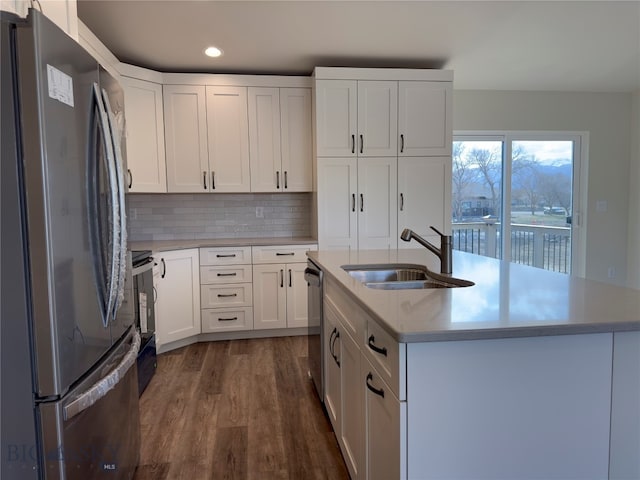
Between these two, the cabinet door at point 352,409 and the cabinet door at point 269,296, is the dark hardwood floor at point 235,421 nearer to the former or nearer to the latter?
the cabinet door at point 352,409

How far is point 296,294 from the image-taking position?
3709 millimetres

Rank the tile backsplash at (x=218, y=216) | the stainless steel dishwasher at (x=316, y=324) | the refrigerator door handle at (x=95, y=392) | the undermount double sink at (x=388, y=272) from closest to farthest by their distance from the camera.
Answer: the refrigerator door handle at (x=95, y=392) < the undermount double sink at (x=388, y=272) < the stainless steel dishwasher at (x=316, y=324) < the tile backsplash at (x=218, y=216)

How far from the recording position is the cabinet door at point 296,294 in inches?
145

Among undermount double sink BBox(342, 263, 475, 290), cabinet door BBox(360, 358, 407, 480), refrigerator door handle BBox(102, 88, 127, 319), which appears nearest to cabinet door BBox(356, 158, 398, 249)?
undermount double sink BBox(342, 263, 475, 290)

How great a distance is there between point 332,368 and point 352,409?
432mm

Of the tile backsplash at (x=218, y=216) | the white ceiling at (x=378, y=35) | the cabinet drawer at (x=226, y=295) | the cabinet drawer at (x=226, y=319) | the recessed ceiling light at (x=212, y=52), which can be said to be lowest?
the cabinet drawer at (x=226, y=319)

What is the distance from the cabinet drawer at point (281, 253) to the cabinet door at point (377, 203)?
52 centimetres

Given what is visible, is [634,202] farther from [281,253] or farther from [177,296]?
[177,296]

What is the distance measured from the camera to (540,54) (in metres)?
3.57

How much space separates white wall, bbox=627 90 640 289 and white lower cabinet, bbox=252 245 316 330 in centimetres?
397

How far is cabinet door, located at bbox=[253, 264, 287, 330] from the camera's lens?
3.66 metres

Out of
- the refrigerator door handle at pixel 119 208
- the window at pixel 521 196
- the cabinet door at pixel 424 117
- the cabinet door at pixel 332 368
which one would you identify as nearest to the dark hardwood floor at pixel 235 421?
the cabinet door at pixel 332 368

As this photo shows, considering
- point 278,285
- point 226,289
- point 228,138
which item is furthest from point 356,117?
point 226,289

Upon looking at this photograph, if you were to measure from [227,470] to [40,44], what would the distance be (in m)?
1.78
